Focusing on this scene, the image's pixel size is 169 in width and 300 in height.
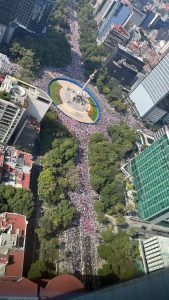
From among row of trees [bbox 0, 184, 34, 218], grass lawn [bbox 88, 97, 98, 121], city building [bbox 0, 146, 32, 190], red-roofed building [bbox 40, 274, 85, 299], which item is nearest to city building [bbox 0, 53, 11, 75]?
city building [bbox 0, 146, 32, 190]

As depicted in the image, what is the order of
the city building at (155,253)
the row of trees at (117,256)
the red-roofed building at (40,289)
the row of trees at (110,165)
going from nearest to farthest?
the red-roofed building at (40,289) → the row of trees at (117,256) → the city building at (155,253) → the row of trees at (110,165)

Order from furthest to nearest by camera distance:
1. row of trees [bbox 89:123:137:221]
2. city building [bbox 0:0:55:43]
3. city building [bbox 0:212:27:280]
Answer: city building [bbox 0:0:55:43] → row of trees [bbox 89:123:137:221] → city building [bbox 0:212:27:280]

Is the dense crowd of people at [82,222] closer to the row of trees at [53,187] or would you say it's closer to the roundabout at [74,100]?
the roundabout at [74,100]

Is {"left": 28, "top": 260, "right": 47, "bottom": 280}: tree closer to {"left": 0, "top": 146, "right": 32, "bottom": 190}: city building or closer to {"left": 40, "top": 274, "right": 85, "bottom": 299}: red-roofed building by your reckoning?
{"left": 40, "top": 274, "right": 85, "bottom": 299}: red-roofed building

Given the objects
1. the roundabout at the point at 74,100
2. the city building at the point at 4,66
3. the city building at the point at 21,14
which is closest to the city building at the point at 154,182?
the roundabout at the point at 74,100

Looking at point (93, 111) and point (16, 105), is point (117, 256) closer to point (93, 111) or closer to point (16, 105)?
point (16, 105)

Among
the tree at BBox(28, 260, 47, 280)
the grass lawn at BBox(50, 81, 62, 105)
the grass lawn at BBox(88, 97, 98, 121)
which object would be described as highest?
the tree at BBox(28, 260, 47, 280)

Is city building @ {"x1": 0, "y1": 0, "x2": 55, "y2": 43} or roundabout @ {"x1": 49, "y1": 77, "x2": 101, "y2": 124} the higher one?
city building @ {"x1": 0, "y1": 0, "x2": 55, "y2": 43}

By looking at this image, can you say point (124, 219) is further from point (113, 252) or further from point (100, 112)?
point (100, 112)
